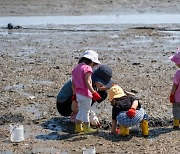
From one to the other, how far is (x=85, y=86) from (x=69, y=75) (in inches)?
166

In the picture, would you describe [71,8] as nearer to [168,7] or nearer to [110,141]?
[168,7]

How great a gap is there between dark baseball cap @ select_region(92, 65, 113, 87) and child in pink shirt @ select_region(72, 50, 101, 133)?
0.88ft

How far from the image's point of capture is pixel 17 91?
37.1 feet

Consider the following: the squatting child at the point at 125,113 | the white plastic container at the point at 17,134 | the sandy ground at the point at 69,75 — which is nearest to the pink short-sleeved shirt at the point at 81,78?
the squatting child at the point at 125,113

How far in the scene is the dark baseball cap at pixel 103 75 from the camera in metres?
8.87

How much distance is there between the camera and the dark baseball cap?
8.87 meters

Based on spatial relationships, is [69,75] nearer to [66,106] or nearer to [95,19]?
[66,106]

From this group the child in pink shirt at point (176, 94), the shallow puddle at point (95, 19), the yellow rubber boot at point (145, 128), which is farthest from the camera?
the shallow puddle at point (95, 19)

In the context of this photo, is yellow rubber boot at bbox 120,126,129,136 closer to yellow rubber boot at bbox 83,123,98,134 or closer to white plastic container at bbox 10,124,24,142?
yellow rubber boot at bbox 83,123,98,134

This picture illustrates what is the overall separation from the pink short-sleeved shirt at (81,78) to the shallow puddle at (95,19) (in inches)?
673

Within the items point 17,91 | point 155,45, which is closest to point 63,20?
point 155,45

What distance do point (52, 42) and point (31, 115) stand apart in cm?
959

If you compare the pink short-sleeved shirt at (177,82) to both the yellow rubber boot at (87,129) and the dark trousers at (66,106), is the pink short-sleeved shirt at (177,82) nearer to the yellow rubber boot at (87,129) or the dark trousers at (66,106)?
the dark trousers at (66,106)

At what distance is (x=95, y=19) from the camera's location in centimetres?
2775
